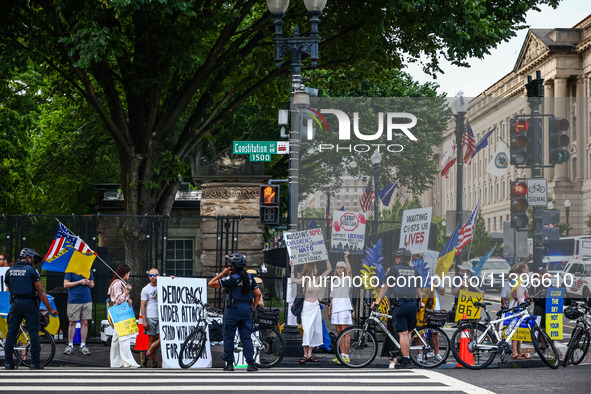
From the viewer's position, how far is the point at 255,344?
13.9m

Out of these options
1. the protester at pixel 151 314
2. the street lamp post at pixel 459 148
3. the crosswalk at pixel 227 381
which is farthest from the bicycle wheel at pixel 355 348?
the protester at pixel 151 314

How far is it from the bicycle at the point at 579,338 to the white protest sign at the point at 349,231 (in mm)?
3679

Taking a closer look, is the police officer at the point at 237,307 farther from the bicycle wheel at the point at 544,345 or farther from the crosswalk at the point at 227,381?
the bicycle wheel at the point at 544,345

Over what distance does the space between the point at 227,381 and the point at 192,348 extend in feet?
9.98

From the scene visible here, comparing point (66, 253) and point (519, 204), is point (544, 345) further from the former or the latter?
point (66, 253)

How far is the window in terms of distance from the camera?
76.2 ft

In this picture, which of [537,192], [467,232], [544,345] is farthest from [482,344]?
[537,192]

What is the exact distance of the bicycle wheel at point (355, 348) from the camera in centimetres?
1388

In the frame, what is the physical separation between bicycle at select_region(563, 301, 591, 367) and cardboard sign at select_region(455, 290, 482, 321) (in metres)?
1.54

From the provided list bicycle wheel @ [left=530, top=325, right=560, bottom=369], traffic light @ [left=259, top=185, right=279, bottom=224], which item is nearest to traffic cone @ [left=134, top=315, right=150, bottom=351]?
traffic light @ [left=259, top=185, right=279, bottom=224]

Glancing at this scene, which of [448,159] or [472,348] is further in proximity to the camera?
[448,159]

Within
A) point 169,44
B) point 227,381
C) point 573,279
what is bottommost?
point 227,381

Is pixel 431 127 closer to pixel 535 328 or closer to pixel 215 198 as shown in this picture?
pixel 535 328

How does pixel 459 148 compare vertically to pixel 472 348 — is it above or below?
above
